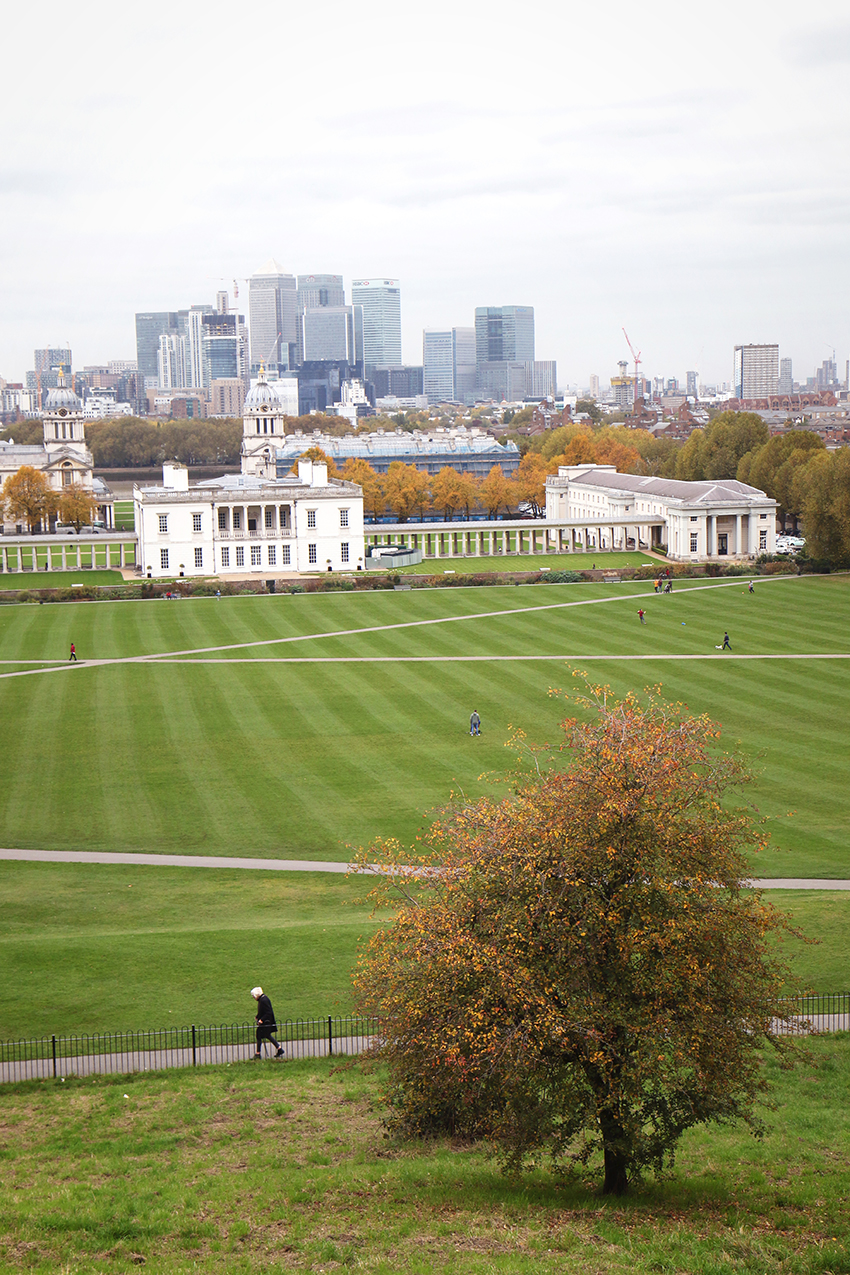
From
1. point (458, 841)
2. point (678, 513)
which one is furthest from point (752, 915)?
point (678, 513)

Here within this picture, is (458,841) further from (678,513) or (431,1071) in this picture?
(678,513)

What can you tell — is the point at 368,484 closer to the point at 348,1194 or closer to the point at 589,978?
the point at 348,1194

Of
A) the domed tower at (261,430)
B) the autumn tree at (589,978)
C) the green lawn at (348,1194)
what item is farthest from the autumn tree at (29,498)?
the autumn tree at (589,978)

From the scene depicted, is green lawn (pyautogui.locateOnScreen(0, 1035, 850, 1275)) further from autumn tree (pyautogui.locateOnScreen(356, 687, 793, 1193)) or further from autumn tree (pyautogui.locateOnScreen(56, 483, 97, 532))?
autumn tree (pyautogui.locateOnScreen(56, 483, 97, 532))

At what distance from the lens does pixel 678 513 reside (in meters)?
115

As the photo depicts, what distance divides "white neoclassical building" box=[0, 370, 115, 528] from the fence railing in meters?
132

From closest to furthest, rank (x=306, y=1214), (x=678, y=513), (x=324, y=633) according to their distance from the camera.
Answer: (x=306, y=1214) < (x=324, y=633) < (x=678, y=513)

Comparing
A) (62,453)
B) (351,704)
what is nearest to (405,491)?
(62,453)

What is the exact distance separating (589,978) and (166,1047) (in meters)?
11.1

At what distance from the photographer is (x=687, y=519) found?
115 m

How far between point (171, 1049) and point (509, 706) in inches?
1319

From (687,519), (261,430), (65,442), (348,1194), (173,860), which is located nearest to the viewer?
(348,1194)

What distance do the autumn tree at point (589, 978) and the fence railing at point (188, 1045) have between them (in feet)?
20.4

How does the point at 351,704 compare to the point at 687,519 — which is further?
the point at 687,519
